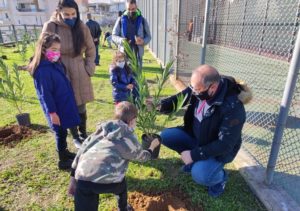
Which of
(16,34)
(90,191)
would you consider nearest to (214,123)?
(90,191)

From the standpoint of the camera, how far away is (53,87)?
2.73 metres

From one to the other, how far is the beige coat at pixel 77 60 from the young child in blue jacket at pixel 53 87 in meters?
0.30

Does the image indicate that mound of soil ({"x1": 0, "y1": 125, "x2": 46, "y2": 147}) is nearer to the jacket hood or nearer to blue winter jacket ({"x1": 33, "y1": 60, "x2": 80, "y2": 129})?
blue winter jacket ({"x1": 33, "y1": 60, "x2": 80, "y2": 129})

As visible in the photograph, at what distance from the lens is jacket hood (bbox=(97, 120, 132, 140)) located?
1960 millimetres

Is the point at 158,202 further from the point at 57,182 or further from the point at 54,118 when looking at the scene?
the point at 54,118

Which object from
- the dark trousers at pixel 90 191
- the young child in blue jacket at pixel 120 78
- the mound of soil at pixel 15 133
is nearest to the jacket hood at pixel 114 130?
the dark trousers at pixel 90 191

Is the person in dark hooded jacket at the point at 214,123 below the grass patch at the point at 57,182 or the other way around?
the other way around

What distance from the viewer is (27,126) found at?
13.4 ft

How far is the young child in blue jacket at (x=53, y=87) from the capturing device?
2619mm

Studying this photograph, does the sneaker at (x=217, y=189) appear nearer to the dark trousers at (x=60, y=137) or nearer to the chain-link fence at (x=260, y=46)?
the chain-link fence at (x=260, y=46)

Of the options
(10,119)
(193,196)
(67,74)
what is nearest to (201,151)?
(193,196)

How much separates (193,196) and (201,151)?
457 millimetres

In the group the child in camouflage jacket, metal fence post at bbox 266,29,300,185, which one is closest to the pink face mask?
the child in camouflage jacket

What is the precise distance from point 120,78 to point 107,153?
7.41ft
